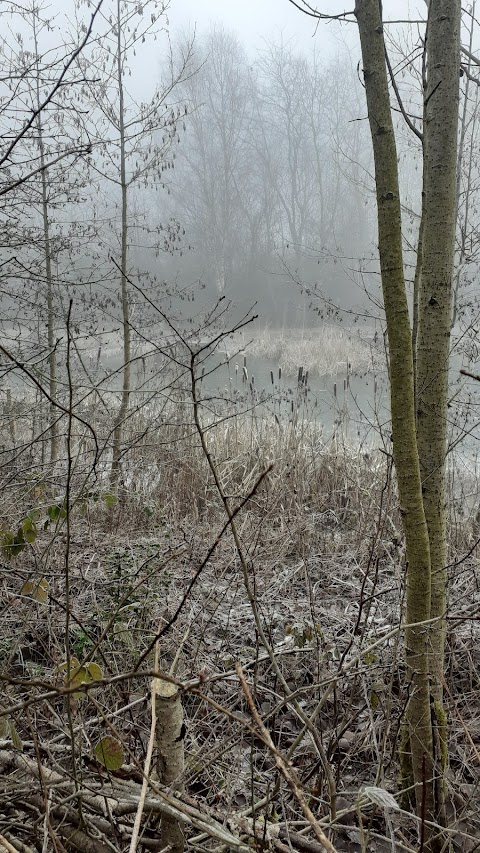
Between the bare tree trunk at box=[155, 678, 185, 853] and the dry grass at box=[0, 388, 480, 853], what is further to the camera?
the dry grass at box=[0, 388, 480, 853]

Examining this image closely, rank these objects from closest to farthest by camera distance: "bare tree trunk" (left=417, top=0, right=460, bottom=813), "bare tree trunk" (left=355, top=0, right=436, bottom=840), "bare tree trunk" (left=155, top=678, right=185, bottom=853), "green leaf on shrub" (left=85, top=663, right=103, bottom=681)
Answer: "bare tree trunk" (left=155, top=678, right=185, bottom=853) < "green leaf on shrub" (left=85, top=663, right=103, bottom=681) < "bare tree trunk" (left=355, top=0, right=436, bottom=840) < "bare tree trunk" (left=417, top=0, right=460, bottom=813)

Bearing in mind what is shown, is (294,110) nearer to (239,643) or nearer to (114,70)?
(114,70)

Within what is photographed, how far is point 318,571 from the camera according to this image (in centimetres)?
403

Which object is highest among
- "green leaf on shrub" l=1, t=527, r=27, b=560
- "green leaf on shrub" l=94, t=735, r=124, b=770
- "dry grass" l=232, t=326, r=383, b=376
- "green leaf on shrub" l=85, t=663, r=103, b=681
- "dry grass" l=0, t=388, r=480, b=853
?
"dry grass" l=232, t=326, r=383, b=376

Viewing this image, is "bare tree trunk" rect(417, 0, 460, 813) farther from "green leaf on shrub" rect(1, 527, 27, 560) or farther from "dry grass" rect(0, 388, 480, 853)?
"green leaf on shrub" rect(1, 527, 27, 560)

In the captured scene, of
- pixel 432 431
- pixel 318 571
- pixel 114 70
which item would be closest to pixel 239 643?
pixel 318 571

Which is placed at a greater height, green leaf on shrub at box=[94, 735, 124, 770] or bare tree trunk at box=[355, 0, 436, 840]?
bare tree trunk at box=[355, 0, 436, 840]

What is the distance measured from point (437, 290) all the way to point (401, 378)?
0.41m

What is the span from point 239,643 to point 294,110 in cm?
3121

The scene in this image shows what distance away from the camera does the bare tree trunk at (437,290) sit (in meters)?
1.75

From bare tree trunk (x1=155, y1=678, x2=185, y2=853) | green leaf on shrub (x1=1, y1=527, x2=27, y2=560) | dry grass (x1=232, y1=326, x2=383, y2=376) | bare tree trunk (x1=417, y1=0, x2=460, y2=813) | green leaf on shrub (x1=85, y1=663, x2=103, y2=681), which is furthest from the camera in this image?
dry grass (x1=232, y1=326, x2=383, y2=376)

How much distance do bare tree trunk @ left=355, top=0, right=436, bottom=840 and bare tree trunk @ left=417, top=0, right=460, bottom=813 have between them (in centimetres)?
8

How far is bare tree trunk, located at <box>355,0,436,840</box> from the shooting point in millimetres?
1483

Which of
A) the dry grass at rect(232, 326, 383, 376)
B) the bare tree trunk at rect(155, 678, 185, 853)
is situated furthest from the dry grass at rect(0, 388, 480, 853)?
the dry grass at rect(232, 326, 383, 376)
